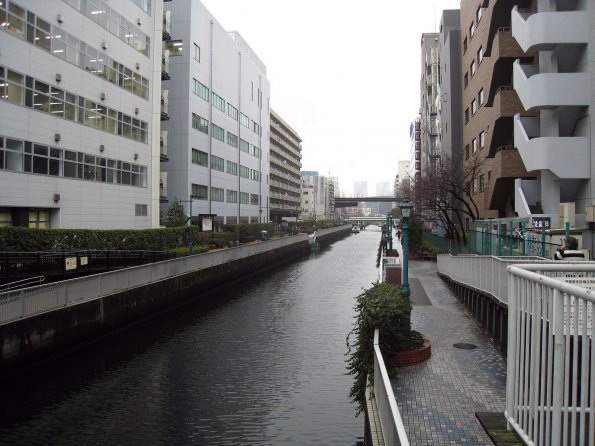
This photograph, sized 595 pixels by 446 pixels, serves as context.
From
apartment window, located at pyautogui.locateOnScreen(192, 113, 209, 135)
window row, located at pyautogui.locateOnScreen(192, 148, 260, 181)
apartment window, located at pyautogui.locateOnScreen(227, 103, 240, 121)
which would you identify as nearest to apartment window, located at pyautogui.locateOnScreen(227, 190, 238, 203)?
window row, located at pyautogui.locateOnScreen(192, 148, 260, 181)

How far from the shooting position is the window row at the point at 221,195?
51562mm

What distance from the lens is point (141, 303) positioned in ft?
67.6

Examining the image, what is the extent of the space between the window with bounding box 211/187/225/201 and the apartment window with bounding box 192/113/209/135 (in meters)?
6.72

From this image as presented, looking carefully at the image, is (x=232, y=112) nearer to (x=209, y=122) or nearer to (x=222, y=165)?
(x=222, y=165)

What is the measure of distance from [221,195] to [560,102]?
141 feet

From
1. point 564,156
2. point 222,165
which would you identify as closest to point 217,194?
point 222,165

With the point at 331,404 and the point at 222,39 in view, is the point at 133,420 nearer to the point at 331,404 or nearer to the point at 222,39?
the point at 331,404

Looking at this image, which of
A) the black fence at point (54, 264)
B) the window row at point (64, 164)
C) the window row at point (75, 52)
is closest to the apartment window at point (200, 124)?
the window row at point (75, 52)

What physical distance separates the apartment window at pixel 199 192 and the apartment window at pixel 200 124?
20.5 feet

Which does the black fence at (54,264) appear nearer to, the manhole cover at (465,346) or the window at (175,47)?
the manhole cover at (465,346)

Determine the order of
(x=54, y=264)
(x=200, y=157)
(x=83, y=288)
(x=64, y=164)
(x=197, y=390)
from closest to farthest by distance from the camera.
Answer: (x=197, y=390), (x=83, y=288), (x=54, y=264), (x=64, y=164), (x=200, y=157)

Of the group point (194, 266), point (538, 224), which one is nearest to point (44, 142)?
point (194, 266)

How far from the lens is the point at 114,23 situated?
32812mm

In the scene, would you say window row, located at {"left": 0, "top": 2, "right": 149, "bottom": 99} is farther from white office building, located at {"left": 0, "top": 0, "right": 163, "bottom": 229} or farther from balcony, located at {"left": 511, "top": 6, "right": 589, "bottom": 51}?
balcony, located at {"left": 511, "top": 6, "right": 589, "bottom": 51}
